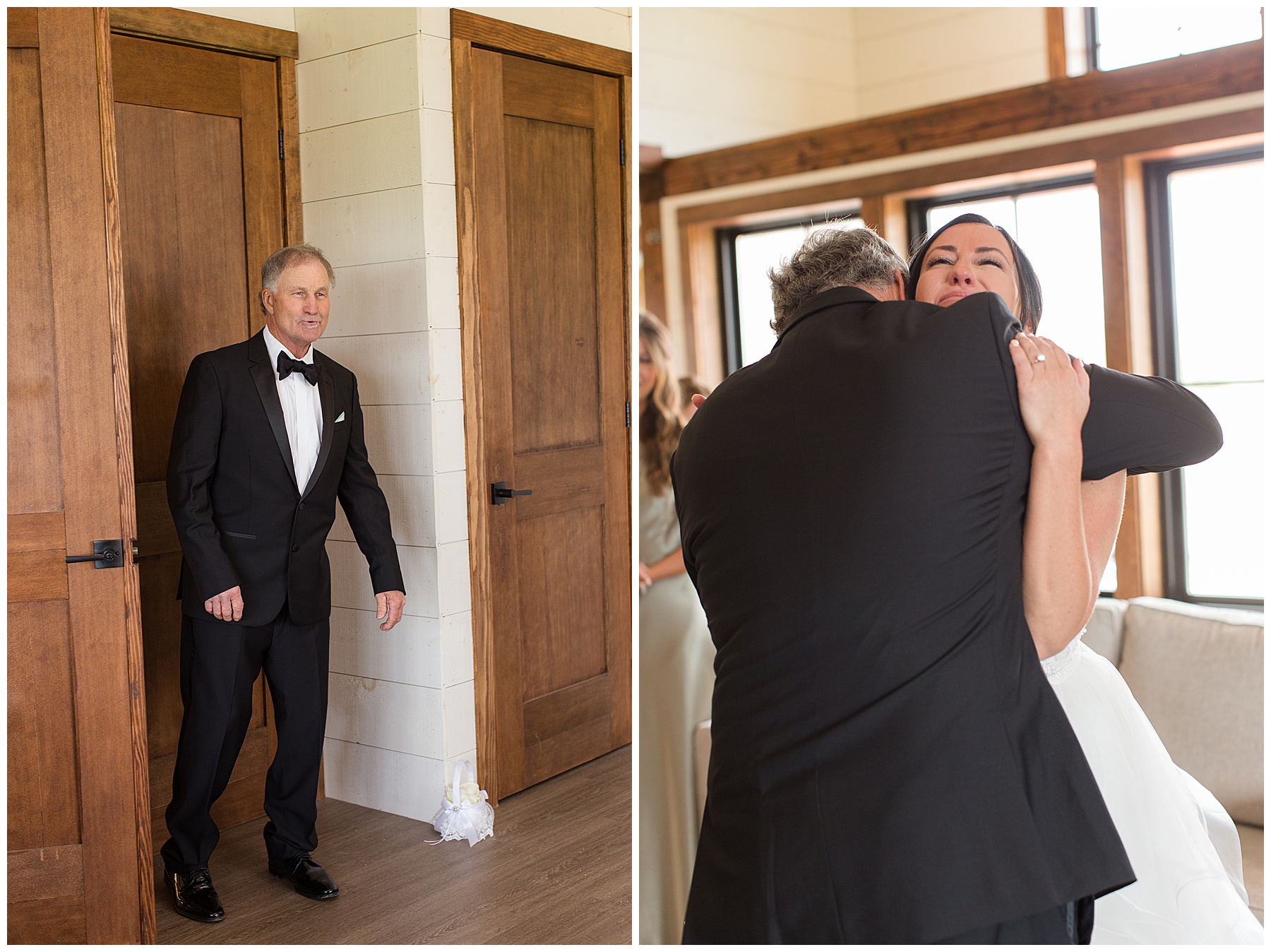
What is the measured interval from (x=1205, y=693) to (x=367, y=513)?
2.30 m

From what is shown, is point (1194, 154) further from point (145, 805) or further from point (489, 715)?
point (145, 805)

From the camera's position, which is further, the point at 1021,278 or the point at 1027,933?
the point at 1021,278

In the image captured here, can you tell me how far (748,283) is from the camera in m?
5.54

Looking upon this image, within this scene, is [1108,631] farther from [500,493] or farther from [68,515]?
[68,515]

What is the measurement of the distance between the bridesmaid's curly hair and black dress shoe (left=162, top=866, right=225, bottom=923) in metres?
1.57

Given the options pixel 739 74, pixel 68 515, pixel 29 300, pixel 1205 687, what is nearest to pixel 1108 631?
pixel 1205 687

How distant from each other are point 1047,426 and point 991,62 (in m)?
4.74

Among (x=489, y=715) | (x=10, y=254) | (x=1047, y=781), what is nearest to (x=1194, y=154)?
(x=489, y=715)

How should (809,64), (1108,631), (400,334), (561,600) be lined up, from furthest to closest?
(809,64) < (561,600) < (400,334) < (1108,631)

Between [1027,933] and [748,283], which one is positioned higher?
[748,283]

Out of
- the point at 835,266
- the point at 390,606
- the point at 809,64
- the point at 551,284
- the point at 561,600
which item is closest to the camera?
the point at 835,266

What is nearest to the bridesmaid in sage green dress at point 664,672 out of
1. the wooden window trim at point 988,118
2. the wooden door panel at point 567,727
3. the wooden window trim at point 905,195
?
the wooden door panel at point 567,727

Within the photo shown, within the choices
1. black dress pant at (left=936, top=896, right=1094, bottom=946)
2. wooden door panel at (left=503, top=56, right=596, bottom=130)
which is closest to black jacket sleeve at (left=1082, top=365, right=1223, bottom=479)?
black dress pant at (left=936, top=896, right=1094, bottom=946)

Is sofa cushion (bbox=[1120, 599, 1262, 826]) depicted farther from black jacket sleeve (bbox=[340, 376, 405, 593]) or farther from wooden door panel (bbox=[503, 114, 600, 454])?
black jacket sleeve (bbox=[340, 376, 405, 593])
